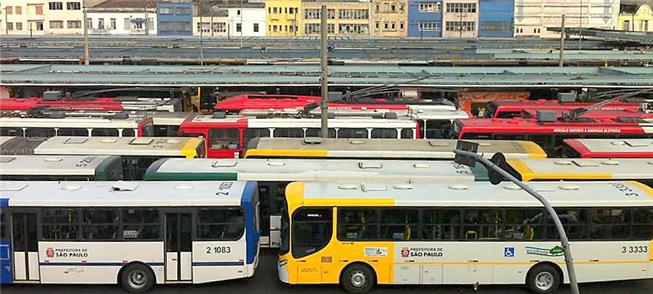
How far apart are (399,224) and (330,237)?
1357 mm

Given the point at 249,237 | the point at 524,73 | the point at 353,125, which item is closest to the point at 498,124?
the point at 353,125

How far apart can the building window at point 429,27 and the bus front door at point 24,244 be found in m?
86.6

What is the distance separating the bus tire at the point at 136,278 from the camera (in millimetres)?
14250

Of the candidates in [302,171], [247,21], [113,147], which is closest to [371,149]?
[302,171]

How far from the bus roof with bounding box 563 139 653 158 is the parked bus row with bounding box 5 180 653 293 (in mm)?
5545

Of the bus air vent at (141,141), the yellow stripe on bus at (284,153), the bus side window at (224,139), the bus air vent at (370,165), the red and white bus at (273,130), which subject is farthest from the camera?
the bus side window at (224,139)

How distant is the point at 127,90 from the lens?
35.8 metres

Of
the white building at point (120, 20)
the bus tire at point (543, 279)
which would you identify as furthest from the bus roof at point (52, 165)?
the white building at point (120, 20)

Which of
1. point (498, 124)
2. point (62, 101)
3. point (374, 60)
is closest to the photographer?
point (498, 124)

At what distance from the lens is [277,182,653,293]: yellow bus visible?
14195 millimetres

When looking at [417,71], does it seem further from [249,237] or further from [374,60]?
[249,237]

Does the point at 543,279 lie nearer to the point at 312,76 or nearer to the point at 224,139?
the point at 224,139

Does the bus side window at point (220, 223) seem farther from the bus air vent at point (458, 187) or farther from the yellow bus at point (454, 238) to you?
the bus air vent at point (458, 187)

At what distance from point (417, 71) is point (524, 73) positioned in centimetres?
577
